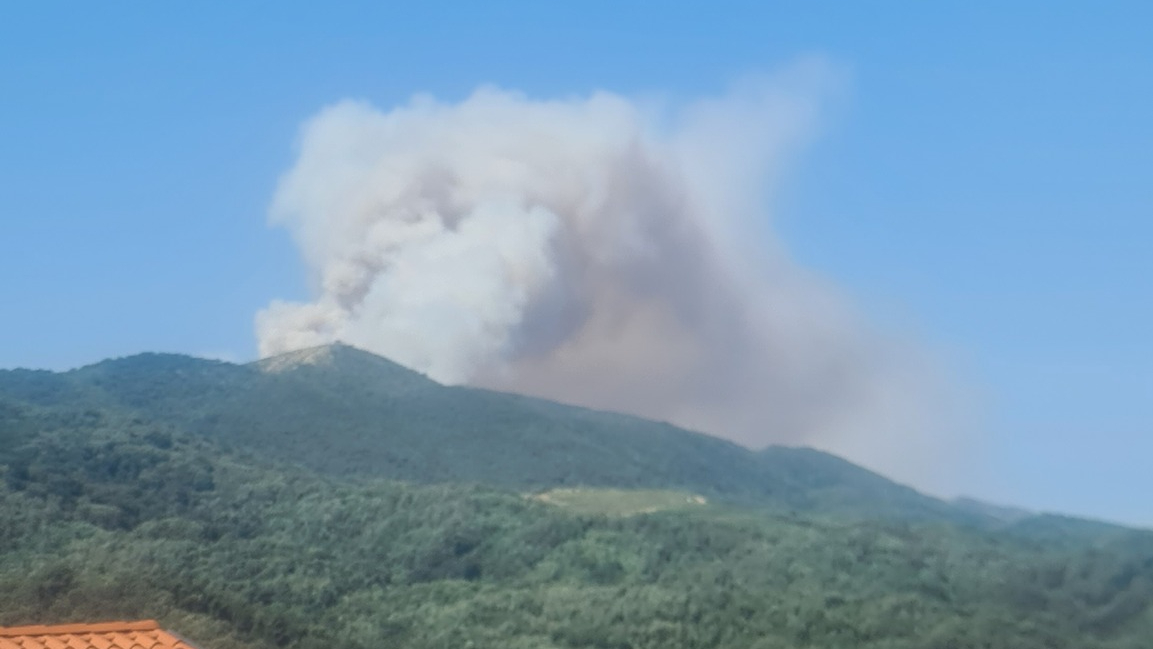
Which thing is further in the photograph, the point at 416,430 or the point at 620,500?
the point at 416,430

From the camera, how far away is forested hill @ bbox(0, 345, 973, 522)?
8156 cm

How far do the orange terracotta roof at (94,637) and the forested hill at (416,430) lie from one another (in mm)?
68146

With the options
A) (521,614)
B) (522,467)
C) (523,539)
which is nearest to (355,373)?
(522,467)

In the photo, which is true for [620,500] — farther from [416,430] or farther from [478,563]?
[416,430]

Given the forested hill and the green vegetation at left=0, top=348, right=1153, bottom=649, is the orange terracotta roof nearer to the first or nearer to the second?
the green vegetation at left=0, top=348, right=1153, bottom=649

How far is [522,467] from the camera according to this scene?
276 ft

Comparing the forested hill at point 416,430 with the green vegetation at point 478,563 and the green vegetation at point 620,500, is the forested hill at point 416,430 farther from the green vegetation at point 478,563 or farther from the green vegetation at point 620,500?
the green vegetation at point 478,563

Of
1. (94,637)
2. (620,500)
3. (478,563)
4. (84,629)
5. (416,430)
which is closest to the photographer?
(94,637)

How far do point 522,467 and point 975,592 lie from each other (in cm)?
4118

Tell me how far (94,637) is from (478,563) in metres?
48.8

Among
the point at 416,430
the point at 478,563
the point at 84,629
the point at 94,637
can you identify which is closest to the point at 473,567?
the point at 478,563

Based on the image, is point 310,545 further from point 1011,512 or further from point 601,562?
point 1011,512

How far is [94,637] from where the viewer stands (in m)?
8.84

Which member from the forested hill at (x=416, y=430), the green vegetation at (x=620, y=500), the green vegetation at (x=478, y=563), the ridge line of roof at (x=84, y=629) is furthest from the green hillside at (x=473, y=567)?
the ridge line of roof at (x=84, y=629)
